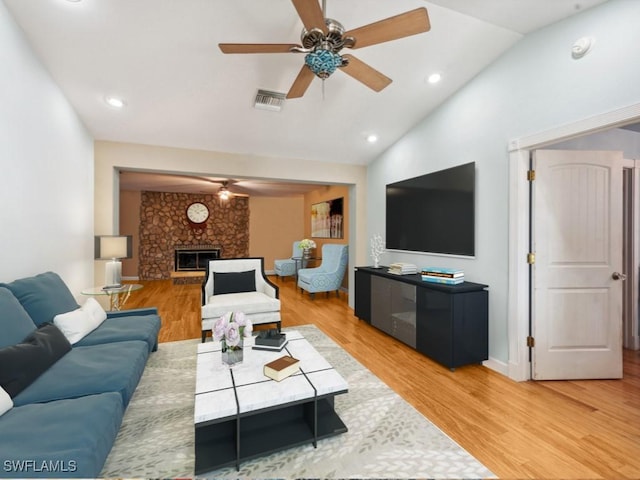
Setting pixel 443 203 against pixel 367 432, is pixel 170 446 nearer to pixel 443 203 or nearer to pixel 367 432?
pixel 367 432

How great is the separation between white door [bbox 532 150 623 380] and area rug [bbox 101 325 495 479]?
1.47 meters

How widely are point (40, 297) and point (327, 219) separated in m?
5.17

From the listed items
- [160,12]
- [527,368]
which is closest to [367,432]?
[527,368]

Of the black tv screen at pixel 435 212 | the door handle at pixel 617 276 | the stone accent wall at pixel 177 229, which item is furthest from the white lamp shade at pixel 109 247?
the door handle at pixel 617 276

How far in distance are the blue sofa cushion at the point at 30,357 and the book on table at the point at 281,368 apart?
50.0 inches

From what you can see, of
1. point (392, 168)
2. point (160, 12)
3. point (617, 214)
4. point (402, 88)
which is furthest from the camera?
point (392, 168)

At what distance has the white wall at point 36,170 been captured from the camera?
204 centimetres

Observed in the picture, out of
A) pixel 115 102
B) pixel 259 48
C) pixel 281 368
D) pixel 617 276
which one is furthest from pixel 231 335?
pixel 617 276

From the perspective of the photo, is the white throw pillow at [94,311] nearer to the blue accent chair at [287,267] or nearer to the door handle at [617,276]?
the door handle at [617,276]

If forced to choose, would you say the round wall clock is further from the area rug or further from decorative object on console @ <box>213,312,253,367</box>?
decorative object on console @ <box>213,312,253,367</box>

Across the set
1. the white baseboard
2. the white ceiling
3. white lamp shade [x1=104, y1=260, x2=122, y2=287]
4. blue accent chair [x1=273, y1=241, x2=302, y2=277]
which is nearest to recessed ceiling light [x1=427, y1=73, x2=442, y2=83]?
the white ceiling

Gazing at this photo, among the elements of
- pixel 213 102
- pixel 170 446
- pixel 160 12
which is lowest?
pixel 170 446

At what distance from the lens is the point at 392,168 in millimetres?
4266

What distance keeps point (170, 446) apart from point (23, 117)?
2.67 metres
